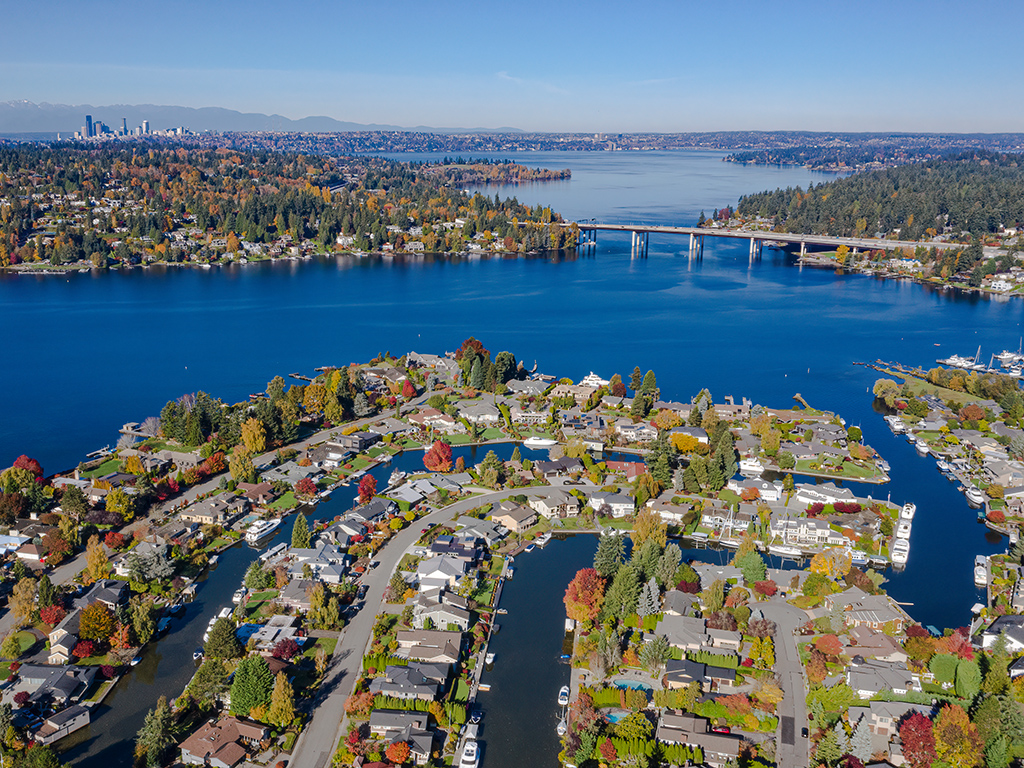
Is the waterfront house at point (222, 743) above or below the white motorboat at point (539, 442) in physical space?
below

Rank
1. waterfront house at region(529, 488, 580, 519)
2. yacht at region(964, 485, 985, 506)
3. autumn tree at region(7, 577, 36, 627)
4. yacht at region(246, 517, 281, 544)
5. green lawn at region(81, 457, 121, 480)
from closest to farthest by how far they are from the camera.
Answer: autumn tree at region(7, 577, 36, 627), yacht at region(246, 517, 281, 544), waterfront house at region(529, 488, 580, 519), yacht at region(964, 485, 985, 506), green lawn at region(81, 457, 121, 480)

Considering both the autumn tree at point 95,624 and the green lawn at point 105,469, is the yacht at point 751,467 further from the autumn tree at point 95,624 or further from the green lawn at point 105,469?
the green lawn at point 105,469

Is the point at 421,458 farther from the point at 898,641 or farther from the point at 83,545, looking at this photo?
the point at 898,641

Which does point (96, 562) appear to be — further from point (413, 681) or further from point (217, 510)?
point (413, 681)

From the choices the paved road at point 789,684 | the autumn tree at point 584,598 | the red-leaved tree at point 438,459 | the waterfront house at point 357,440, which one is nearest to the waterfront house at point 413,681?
the autumn tree at point 584,598

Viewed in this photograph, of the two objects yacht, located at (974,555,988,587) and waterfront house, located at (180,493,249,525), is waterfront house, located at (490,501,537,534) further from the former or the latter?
yacht, located at (974,555,988,587)

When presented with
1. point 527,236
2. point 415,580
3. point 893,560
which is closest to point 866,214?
point 527,236

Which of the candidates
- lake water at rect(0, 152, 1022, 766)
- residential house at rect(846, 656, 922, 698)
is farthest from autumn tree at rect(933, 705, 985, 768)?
lake water at rect(0, 152, 1022, 766)
